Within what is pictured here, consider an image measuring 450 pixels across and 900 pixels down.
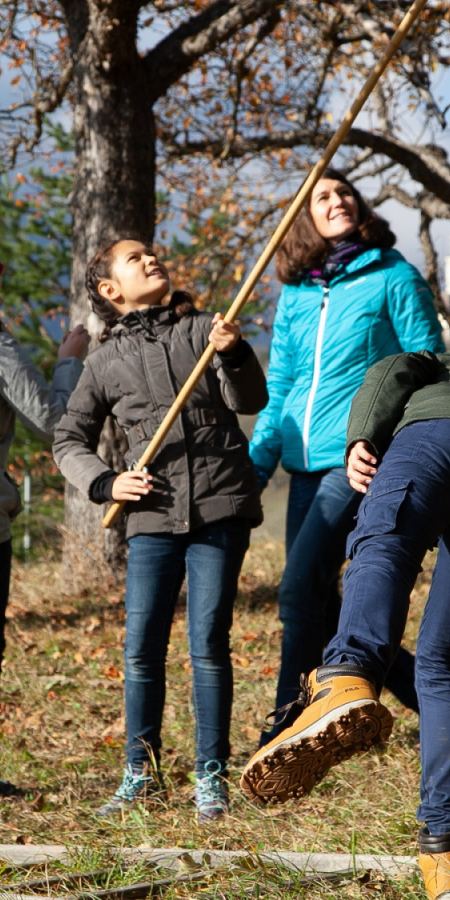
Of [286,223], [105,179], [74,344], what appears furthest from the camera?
[105,179]

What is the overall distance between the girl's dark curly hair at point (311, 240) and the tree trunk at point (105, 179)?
2.79 m

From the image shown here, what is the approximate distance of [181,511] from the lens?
312 centimetres

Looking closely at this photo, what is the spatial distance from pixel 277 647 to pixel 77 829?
2847mm

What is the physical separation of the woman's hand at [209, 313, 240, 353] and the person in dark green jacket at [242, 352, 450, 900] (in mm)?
645

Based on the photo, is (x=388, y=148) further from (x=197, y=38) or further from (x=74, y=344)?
(x=74, y=344)

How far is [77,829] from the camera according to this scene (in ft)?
9.64

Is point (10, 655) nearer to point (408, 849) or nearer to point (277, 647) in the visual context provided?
point (277, 647)

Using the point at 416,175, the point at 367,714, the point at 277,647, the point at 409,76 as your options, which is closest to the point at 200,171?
the point at 416,175

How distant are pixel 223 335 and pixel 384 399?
78 cm

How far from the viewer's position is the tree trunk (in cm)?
645

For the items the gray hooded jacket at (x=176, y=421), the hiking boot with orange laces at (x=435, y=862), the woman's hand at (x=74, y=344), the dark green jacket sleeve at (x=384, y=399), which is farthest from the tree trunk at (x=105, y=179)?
the hiking boot with orange laces at (x=435, y=862)

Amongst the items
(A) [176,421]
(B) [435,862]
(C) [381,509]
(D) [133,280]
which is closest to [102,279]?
(D) [133,280]

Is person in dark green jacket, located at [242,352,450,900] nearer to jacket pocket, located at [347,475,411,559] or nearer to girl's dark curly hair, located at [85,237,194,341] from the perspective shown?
jacket pocket, located at [347,475,411,559]

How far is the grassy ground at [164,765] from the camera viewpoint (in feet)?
8.68
